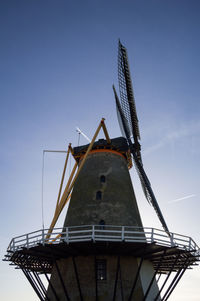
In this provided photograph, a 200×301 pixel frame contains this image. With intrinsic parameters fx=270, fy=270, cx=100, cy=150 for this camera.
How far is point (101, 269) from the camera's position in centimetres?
1379

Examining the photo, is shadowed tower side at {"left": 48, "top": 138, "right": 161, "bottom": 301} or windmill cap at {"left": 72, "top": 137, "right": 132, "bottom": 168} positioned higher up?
windmill cap at {"left": 72, "top": 137, "right": 132, "bottom": 168}

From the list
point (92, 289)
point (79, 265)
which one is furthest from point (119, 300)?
point (79, 265)

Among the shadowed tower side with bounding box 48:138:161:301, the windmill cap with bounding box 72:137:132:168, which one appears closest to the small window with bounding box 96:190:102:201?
the shadowed tower side with bounding box 48:138:161:301

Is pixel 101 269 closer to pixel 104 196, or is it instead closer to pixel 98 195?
pixel 104 196

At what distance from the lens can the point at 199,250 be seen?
45.9 feet

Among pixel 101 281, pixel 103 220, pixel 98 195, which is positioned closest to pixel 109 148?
pixel 98 195

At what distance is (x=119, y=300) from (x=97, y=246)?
282 cm

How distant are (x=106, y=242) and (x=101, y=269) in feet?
7.70

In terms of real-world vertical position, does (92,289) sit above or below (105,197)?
below

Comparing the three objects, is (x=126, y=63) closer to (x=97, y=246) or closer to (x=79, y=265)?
(x=97, y=246)

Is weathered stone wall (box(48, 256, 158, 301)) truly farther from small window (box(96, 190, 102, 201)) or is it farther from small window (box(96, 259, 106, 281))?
small window (box(96, 190, 102, 201))

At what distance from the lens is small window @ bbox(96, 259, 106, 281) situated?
13.6 meters

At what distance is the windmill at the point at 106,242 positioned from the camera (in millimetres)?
12445

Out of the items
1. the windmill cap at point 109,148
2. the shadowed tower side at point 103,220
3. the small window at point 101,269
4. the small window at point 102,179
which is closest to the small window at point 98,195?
the shadowed tower side at point 103,220
